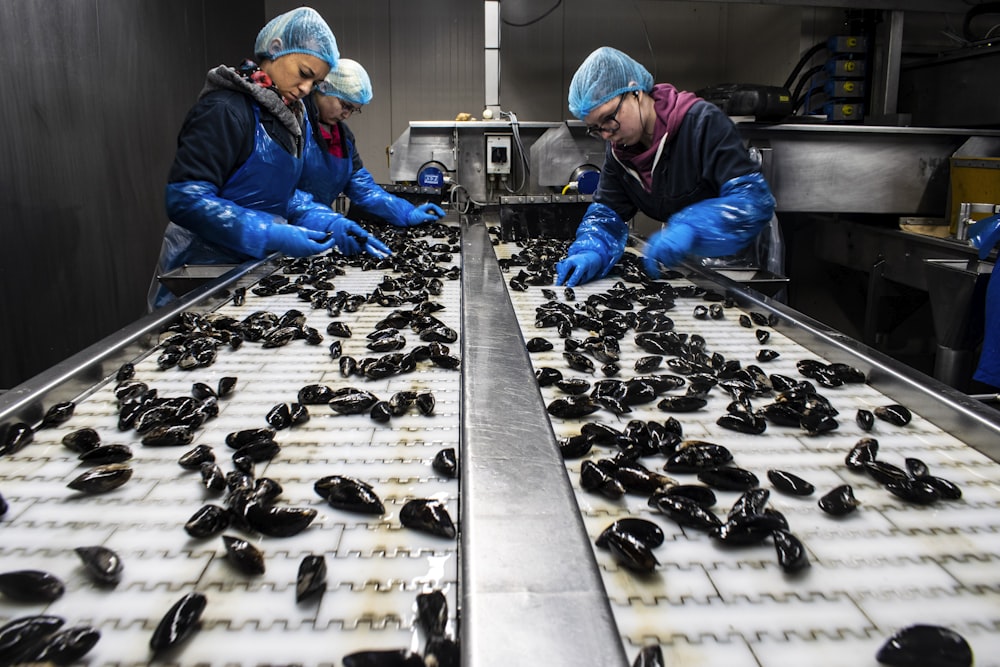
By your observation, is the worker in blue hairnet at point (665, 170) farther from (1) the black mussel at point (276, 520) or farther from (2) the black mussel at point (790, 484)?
(1) the black mussel at point (276, 520)

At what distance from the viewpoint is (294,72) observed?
2592 mm

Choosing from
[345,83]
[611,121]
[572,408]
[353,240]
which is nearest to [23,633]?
[572,408]

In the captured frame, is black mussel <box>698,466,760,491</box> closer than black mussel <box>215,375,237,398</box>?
Yes

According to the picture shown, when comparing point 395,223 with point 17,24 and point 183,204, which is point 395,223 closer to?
point 183,204

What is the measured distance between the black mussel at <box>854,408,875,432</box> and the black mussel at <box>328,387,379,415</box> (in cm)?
82

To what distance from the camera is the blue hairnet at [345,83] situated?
320 centimetres

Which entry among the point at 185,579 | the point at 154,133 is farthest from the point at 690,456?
Result: the point at 154,133

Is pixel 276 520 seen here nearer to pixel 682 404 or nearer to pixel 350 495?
pixel 350 495

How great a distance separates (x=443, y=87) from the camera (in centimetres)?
669

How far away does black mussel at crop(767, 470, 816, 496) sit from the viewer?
881 mm

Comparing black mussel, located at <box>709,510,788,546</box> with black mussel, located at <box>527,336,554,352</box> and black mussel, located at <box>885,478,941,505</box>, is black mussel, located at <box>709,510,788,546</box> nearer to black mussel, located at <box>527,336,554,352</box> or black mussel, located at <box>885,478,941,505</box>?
black mussel, located at <box>885,478,941,505</box>

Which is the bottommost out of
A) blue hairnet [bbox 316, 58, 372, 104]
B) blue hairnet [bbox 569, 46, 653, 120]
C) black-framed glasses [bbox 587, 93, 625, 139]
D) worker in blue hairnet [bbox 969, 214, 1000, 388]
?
worker in blue hairnet [bbox 969, 214, 1000, 388]

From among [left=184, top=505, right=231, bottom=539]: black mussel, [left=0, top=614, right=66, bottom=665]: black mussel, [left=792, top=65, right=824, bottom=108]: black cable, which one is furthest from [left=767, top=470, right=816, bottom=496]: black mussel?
[left=792, top=65, right=824, bottom=108]: black cable

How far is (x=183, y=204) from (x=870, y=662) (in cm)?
239
